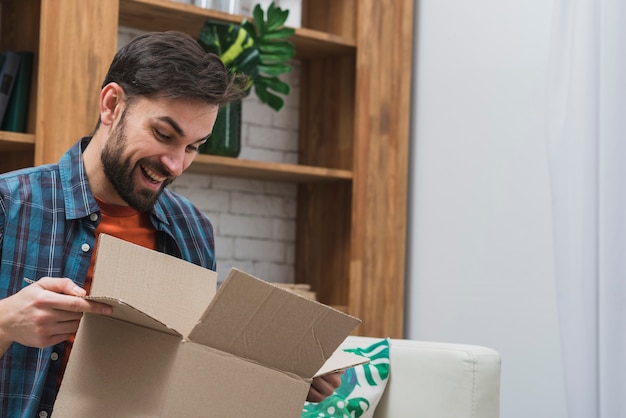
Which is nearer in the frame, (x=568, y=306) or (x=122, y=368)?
(x=122, y=368)

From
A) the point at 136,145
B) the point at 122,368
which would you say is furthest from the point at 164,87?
the point at 122,368

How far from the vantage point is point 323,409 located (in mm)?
2400

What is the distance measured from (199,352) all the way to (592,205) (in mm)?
1559

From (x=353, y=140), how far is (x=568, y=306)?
1.16 metres

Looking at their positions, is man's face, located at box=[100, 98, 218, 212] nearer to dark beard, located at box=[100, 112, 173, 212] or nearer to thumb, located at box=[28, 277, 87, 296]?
dark beard, located at box=[100, 112, 173, 212]

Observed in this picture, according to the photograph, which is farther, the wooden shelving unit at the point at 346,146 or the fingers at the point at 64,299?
the wooden shelving unit at the point at 346,146

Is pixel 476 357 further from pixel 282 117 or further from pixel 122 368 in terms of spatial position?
pixel 282 117

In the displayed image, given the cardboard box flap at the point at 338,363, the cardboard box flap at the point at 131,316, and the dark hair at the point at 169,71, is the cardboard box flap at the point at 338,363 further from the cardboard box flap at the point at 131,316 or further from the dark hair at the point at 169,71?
the dark hair at the point at 169,71

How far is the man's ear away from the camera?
5.63ft

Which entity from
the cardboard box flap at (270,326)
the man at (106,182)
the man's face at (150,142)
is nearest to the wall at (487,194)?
the man at (106,182)

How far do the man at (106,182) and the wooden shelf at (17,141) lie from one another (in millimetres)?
1049

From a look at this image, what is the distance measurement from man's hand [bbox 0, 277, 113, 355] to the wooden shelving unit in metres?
1.69

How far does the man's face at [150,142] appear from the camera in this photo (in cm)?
166

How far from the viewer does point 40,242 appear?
1657 mm
